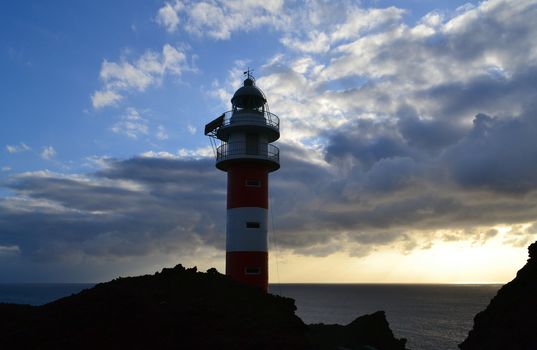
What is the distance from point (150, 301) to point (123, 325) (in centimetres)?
152

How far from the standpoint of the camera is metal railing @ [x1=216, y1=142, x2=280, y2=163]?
24.1 metres

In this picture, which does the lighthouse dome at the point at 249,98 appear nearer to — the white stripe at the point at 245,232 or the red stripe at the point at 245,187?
the red stripe at the point at 245,187

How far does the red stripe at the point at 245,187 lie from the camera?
23594 millimetres

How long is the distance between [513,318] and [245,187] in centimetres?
1346

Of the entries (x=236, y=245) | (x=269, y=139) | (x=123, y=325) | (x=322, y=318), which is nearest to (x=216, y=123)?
(x=269, y=139)

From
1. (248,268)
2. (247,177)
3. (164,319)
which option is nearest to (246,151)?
(247,177)

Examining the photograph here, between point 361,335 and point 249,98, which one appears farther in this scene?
point 361,335

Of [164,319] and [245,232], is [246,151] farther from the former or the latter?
[164,319]

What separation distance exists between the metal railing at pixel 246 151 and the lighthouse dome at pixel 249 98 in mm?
2579

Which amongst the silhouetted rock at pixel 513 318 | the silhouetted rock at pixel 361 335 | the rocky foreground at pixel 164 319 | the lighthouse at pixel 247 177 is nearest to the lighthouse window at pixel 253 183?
the lighthouse at pixel 247 177

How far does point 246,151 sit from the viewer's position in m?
24.2

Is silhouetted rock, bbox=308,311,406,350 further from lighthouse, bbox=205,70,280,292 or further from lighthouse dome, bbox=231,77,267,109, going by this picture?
lighthouse dome, bbox=231,77,267,109

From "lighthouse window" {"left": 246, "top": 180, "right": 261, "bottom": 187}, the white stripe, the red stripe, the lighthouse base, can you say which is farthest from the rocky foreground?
"lighthouse window" {"left": 246, "top": 180, "right": 261, "bottom": 187}

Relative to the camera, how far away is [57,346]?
1235cm
